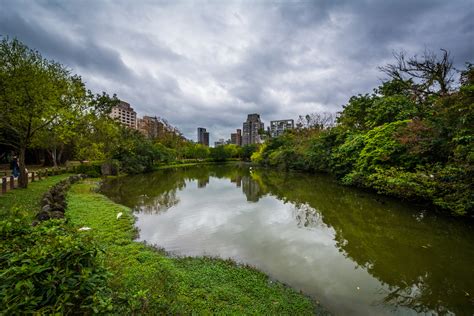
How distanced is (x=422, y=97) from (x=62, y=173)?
29336 millimetres

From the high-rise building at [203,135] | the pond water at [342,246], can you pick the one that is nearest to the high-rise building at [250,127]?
the high-rise building at [203,135]

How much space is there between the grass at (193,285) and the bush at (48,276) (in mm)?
528

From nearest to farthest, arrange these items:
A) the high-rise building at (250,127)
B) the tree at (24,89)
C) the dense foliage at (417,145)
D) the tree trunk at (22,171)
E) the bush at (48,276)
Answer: the bush at (48,276) → the dense foliage at (417,145) → the tree at (24,89) → the tree trunk at (22,171) → the high-rise building at (250,127)

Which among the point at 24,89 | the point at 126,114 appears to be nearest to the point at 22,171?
the point at 24,89

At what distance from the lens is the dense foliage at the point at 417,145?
794cm

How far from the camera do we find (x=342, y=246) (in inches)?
275

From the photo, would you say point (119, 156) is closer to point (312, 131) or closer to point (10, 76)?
point (10, 76)

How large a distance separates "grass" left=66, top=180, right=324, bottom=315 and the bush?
53cm

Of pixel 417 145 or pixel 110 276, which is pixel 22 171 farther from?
pixel 417 145

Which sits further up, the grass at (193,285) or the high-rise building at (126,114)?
the high-rise building at (126,114)

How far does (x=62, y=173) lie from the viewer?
65.4 feet

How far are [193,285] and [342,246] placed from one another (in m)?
4.89

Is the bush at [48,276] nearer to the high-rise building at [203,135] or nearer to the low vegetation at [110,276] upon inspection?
Answer: the low vegetation at [110,276]

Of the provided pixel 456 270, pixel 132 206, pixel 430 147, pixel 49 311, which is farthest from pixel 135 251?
pixel 430 147
